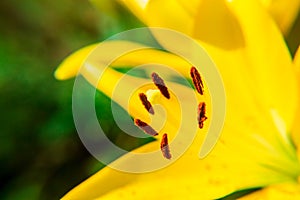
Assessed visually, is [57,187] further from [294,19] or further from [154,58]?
[294,19]

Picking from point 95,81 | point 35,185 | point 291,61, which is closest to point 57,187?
point 35,185

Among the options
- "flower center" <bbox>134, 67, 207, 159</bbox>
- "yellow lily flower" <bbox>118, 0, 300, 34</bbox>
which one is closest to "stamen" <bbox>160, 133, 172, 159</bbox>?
"flower center" <bbox>134, 67, 207, 159</bbox>

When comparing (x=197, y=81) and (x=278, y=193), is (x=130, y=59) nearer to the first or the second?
(x=197, y=81)

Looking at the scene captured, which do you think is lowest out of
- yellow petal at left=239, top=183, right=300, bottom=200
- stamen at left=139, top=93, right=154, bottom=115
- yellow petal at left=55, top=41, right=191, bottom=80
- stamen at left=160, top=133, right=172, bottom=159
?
yellow petal at left=239, top=183, right=300, bottom=200

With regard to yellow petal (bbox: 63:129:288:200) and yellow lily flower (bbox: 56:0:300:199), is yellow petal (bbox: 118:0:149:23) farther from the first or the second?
yellow petal (bbox: 63:129:288:200)

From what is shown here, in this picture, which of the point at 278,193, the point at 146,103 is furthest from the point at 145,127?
the point at 278,193

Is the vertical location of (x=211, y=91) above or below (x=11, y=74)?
below
